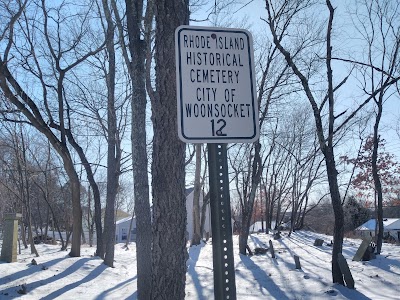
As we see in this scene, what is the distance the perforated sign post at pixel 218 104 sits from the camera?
185 centimetres

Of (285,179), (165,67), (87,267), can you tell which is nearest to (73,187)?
(87,267)

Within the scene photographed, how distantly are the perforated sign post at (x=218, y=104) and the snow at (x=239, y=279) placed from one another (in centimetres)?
745

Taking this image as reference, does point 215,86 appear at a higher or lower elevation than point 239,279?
higher

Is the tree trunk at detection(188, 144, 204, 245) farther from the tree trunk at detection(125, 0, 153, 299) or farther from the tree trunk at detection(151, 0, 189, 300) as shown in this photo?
the tree trunk at detection(151, 0, 189, 300)

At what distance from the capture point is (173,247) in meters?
2.45

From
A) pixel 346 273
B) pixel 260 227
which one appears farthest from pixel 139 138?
pixel 260 227

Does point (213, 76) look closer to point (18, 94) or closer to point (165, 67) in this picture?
point (165, 67)

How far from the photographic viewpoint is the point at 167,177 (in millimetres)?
2504

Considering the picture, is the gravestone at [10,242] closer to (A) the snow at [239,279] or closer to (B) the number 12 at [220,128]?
(A) the snow at [239,279]

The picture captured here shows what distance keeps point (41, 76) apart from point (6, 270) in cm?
707

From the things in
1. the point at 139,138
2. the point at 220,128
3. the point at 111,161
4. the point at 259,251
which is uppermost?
the point at 111,161

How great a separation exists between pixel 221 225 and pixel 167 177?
73 cm

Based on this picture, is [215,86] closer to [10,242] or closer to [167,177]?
[167,177]

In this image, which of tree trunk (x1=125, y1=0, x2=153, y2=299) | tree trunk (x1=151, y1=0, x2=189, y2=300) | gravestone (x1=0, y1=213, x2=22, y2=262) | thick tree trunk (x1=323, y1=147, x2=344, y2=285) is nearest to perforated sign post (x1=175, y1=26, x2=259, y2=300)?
tree trunk (x1=151, y1=0, x2=189, y2=300)
